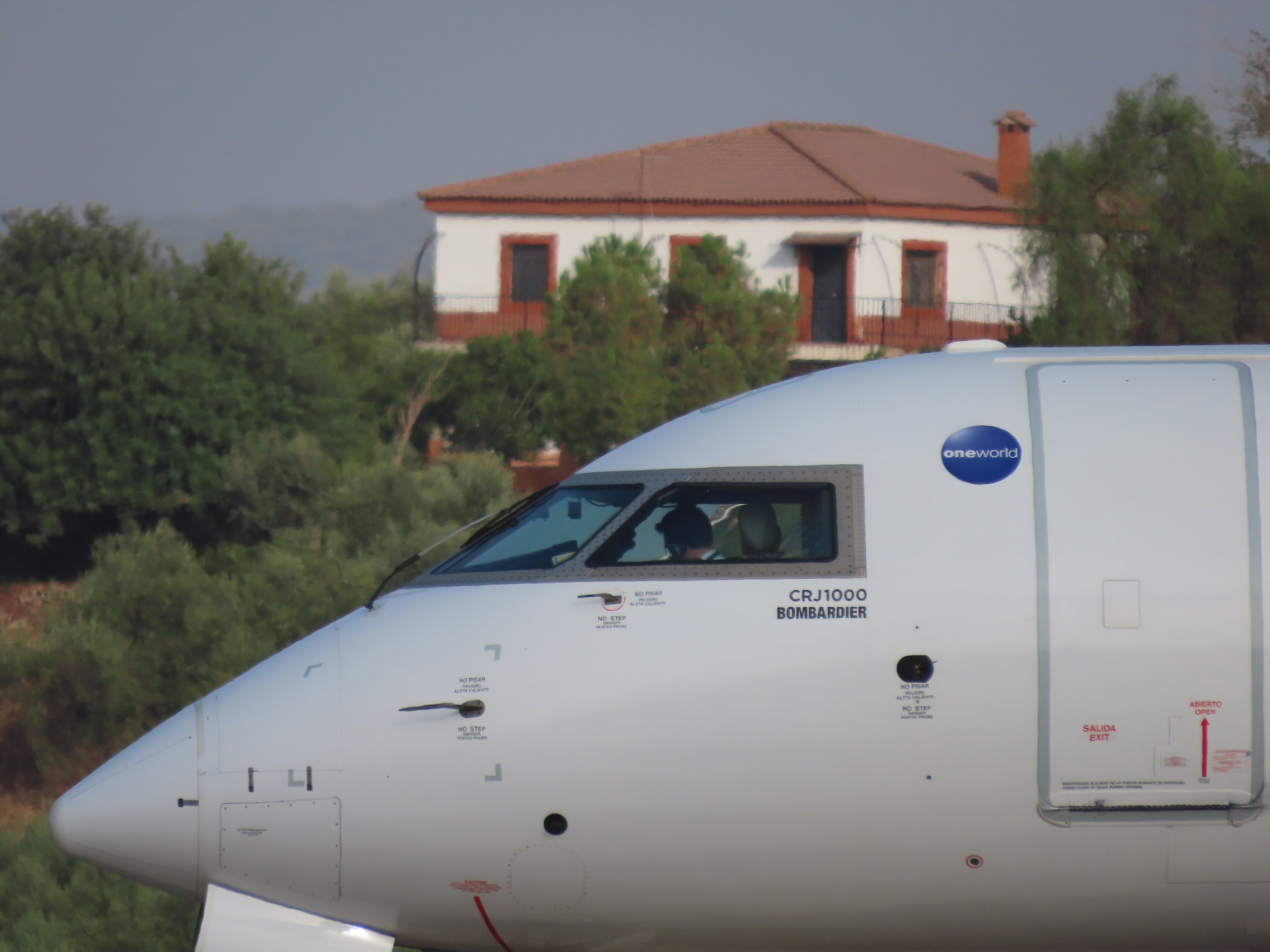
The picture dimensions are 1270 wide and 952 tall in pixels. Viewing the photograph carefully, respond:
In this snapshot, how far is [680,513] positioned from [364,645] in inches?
72.9

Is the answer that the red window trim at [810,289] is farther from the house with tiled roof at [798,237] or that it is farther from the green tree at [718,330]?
the green tree at [718,330]

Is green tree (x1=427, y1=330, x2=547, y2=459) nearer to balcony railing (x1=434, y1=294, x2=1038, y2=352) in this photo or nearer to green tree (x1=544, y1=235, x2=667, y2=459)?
green tree (x1=544, y1=235, x2=667, y2=459)

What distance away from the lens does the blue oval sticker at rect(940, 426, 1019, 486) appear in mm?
6898

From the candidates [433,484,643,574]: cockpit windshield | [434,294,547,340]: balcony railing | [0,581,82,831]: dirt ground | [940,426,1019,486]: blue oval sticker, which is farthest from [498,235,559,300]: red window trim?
[940,426,1019,486]: blue oval sticker

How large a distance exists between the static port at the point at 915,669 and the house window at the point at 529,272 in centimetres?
3689

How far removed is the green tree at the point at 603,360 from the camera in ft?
89.5

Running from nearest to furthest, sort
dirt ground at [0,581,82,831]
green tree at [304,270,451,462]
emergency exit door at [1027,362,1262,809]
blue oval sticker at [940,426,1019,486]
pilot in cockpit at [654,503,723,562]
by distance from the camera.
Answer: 1. emergency exit door at [1027,362,1262,809]
2. blue oval sticker at [940,426,1019,486]
3. pilot in cockpit at [654,503,723,562]
4. dirt ground at [0,581,82,831]
5. green tree at [304,270,451,462]

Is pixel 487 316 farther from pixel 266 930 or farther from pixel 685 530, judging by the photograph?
pixel 266 930

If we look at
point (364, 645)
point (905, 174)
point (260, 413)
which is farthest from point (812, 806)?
point (905, 174)

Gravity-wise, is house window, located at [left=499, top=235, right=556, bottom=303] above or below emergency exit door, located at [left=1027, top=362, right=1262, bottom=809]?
above

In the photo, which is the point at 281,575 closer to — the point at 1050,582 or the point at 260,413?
the point at 260,413

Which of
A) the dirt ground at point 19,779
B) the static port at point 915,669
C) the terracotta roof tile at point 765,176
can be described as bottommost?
the dirt ground at point 19,779

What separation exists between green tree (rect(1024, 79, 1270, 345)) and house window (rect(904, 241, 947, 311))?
42.4 ft

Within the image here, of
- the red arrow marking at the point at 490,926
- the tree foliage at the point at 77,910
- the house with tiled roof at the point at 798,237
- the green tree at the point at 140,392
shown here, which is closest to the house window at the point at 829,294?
the house with tiled roof at the point at 798,237
